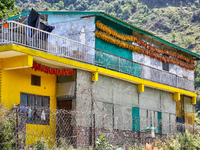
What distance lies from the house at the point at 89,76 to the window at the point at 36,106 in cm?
5

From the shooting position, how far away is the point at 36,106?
52.2 ft

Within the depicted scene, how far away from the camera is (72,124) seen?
52.1 feet

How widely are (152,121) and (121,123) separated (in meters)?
3.39

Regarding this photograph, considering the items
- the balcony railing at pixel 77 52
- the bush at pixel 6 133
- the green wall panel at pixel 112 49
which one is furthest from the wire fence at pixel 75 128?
→ the green wall panel at pixel 112 49

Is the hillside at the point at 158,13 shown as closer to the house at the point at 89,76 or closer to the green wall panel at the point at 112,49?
the house at the point at 89,76

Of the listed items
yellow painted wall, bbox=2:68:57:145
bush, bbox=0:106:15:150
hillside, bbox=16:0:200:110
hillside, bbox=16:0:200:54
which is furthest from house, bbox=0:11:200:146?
hillside, bbox=16:0:200:54

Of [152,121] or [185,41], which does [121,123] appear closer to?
[152,121]

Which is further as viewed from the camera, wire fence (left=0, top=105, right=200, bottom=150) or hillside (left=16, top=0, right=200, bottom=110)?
hillside (left=16, top=0, right=200, bottom=110)

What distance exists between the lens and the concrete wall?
54.5 ft

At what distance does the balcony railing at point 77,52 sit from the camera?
1374 centimetres

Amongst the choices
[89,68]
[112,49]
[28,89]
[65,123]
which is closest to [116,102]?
[89,68]

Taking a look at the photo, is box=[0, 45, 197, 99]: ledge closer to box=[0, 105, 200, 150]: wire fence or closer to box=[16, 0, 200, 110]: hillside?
box=[0, 105, 200, 150]: wire fence

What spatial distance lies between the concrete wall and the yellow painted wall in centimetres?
160

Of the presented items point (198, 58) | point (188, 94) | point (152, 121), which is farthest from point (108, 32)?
point (198, 58)
